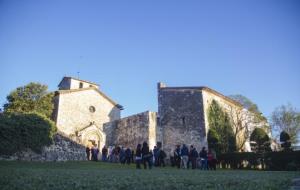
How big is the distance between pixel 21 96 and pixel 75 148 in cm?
1450

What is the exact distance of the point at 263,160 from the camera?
20375 mm

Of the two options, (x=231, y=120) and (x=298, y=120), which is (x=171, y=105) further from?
(x=298, y=120)

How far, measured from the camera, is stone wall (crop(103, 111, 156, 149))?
2799 cm

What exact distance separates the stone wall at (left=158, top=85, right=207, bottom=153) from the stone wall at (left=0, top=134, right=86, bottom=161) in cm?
989

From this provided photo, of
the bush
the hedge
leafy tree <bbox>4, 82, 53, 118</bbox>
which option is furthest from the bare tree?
leafy tree <bbox>4, 82, 53, 118</bbox>

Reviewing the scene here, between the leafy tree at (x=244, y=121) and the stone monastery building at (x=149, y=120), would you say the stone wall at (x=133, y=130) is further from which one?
the leafy tree at (x=244, y=121)

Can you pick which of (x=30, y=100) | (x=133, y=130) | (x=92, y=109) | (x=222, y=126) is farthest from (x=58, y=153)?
(x=222, y=126)

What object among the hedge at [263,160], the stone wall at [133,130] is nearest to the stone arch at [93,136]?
the stone wall at [133,130]

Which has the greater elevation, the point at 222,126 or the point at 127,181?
the point at 222,126

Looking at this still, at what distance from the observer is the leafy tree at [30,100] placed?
3097cm

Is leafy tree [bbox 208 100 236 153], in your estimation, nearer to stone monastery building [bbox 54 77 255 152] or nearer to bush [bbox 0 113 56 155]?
stone monastery building [bbox 54 77 255 152]

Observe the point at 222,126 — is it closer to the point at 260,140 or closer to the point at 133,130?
the point at 260,140

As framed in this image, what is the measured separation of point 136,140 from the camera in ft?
94.9

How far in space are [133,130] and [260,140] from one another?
44.8ft
